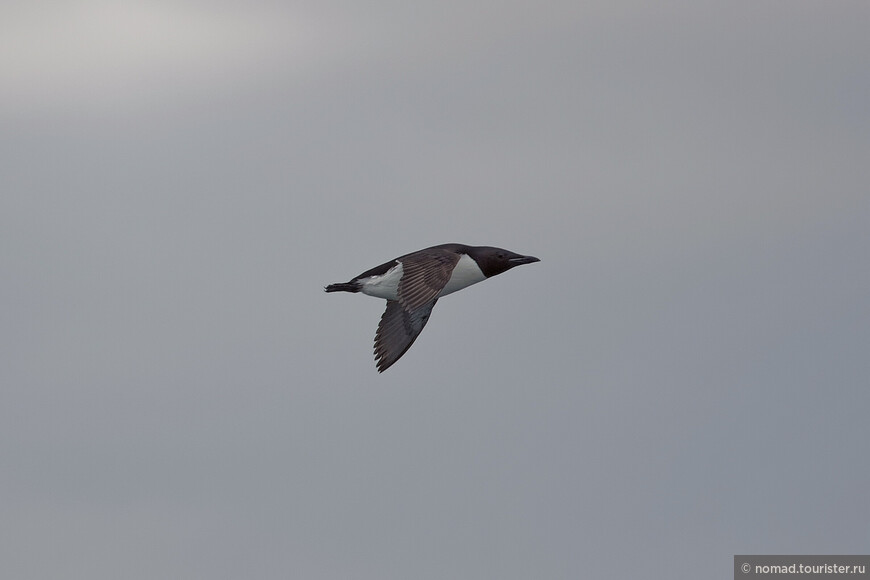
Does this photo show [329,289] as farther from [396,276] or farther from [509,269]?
[509,269]

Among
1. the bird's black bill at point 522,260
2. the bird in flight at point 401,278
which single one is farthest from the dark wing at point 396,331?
the bird's black bill at point 522,260

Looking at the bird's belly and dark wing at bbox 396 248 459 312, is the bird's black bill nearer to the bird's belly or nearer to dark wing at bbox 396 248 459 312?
the bird's belly

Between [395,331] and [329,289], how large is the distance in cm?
154

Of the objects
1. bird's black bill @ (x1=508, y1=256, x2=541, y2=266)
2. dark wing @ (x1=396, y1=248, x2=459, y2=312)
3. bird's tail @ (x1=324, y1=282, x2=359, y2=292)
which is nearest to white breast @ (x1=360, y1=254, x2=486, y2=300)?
bird's tail @ (x1=324, y1=282, x2=359, y2=292)

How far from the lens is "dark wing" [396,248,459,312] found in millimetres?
26359

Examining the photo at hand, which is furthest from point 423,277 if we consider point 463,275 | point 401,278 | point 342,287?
point 342,287

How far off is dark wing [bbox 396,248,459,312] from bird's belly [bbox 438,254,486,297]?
684mm

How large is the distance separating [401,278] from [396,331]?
1.84 m

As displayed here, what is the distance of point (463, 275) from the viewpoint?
29281mm

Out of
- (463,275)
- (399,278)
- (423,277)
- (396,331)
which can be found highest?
(463,275)

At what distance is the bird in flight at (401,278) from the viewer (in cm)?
2866

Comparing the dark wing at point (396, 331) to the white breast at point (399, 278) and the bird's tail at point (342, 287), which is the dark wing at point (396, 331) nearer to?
the white breast at point (399, 278)

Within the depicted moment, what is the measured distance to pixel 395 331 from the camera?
29.4m

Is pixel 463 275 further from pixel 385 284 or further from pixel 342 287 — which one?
pixel 342 287
